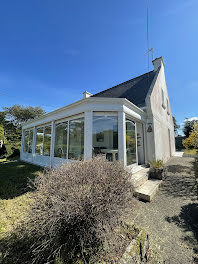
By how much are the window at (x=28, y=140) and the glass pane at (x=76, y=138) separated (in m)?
5.49

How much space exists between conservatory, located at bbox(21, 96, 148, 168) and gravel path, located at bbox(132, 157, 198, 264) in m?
1.69

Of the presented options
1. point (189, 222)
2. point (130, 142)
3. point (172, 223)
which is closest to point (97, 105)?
point (130, 142)

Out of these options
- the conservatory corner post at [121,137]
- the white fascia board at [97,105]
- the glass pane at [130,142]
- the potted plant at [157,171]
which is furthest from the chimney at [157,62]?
A: the potted plant at [157,171]

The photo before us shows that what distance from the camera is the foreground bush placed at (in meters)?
1.34

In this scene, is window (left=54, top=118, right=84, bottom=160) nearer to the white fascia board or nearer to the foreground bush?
the white fascia board

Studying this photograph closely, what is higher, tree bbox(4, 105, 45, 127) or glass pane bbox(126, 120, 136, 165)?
tree bbox(4, 105, 45, 127)

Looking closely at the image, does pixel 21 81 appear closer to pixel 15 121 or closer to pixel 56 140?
pixel 56 140

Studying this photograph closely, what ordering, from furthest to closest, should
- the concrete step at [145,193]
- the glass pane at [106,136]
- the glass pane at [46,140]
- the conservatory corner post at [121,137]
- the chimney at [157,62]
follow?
the chimney at [157,62] < the glass pane at [46,140] < the glass pane at [106,136] < the conservatory corner post at [121,137] < the concrete step at [145,193]

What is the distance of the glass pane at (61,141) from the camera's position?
19.2 ft

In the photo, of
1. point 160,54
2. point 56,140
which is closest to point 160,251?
point 56,140

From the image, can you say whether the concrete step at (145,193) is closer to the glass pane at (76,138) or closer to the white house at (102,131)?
the white house at (102,131)

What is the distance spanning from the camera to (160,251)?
187cm

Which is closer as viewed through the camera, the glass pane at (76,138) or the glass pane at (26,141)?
the glass pane at (76,138)

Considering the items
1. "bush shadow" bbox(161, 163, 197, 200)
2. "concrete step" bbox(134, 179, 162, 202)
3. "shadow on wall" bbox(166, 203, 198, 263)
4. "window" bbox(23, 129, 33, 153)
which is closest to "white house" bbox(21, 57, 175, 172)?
"concrete step" bbox(134, 179, 162, 202)
